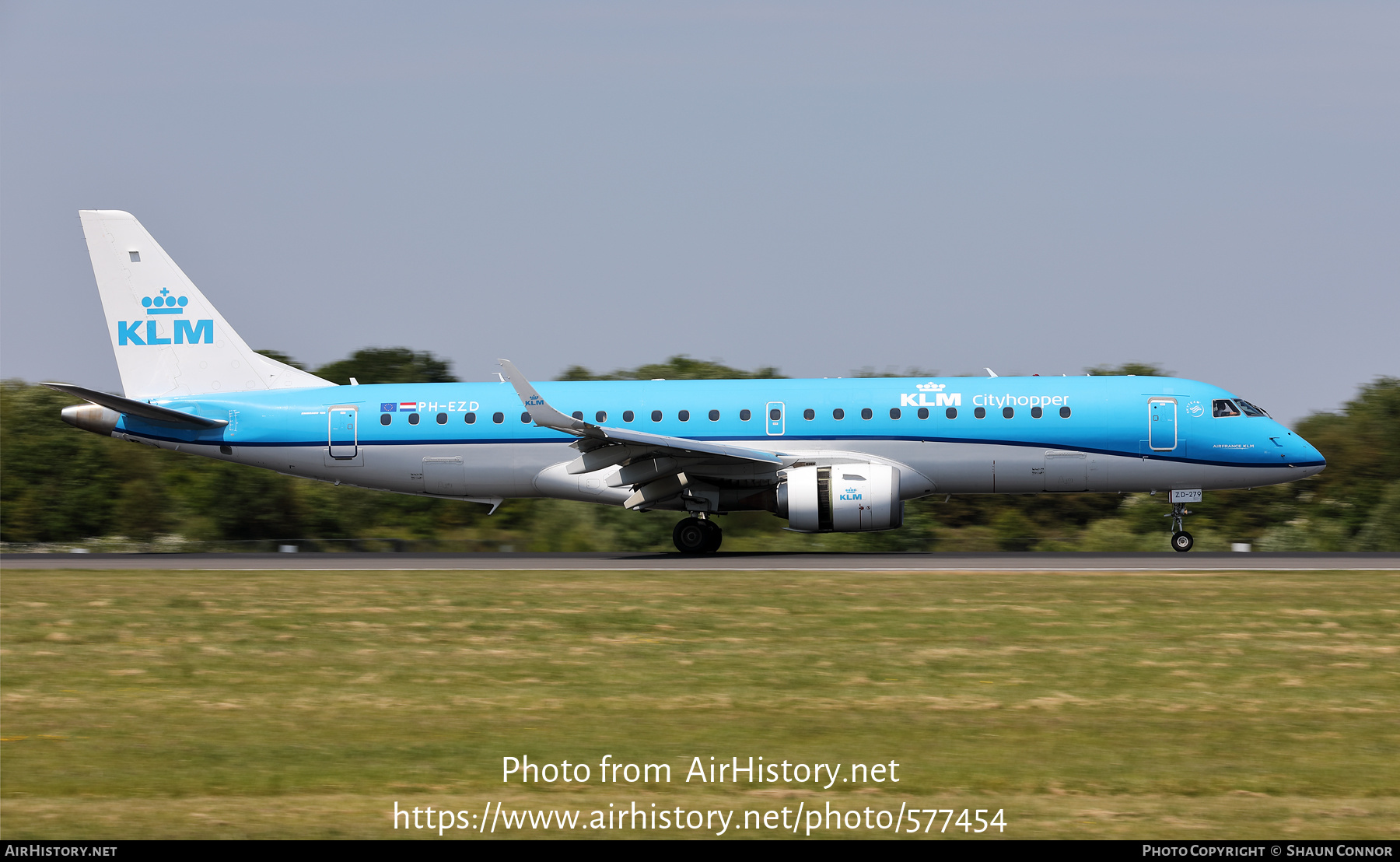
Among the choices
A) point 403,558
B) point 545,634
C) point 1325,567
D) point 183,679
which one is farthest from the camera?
point 403,558

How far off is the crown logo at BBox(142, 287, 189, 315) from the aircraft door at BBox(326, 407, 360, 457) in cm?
497

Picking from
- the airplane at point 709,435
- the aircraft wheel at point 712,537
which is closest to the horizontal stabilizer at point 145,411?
the airplane at point 709,435

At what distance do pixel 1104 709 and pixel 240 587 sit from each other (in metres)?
14.4

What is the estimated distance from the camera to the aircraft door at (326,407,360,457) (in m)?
30.1

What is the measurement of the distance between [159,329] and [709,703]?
24125mm

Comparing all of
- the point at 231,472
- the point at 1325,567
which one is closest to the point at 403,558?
the point at 231,472

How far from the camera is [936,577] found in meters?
21.7

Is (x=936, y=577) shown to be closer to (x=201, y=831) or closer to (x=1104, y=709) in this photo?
(x=1104, y=709)

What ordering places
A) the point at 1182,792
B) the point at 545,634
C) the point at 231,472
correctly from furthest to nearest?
1. the point at 231,472
2. the point at 545,634
3. the point at 1182,792

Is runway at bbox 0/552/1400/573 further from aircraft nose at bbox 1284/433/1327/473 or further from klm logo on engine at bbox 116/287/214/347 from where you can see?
klm logo on engine at bbox 116/287/214/347

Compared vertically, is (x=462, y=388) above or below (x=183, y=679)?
above

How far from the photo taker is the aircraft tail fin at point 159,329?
31281 mm

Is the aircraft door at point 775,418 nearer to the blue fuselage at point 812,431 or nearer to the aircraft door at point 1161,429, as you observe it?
the blue fuselage at point 812,431

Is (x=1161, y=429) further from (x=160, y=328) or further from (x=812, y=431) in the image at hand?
(x=160, y=328)
